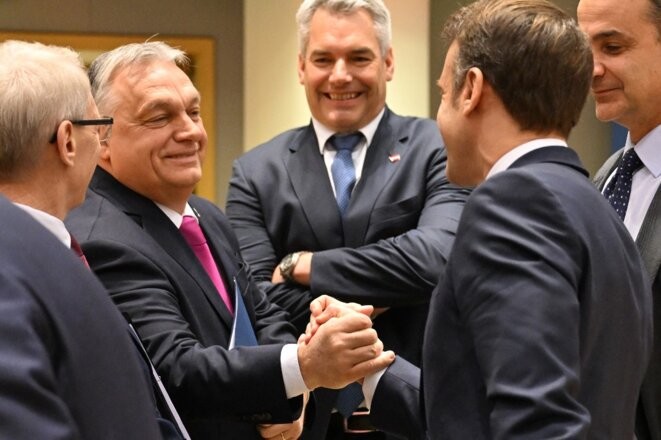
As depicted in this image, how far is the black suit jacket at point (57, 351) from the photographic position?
139cm

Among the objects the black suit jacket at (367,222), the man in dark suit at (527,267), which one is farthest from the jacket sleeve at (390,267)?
the man in dark suit at (527,267)

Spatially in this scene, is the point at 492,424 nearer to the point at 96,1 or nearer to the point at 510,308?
the point at 510,308

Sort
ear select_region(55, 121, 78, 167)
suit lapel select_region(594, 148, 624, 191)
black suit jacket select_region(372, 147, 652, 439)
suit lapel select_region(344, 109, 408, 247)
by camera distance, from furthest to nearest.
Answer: suit lapel select_region(344, 109, 408, 247) < suit lapel select_region(594, 148, 624, 191) < ear select_region(55, 121, 78, 167) < black suit jacket select_region(372, 147, 652, 439)

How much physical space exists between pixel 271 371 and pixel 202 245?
0.45 meters

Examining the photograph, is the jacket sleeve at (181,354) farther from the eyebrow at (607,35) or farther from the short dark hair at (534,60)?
the eyebrow at (607,35)

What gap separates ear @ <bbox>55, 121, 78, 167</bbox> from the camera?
6.64 ft

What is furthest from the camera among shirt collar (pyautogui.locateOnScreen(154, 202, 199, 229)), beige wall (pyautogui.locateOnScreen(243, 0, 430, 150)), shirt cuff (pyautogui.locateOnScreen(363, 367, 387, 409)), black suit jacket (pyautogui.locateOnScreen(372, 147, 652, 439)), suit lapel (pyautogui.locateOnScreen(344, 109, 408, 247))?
beige wall (pyautogui.locateOnScreen(243, 0, 430, 150))

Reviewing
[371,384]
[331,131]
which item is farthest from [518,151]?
[331,131]

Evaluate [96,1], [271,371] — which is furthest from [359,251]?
[96,1]

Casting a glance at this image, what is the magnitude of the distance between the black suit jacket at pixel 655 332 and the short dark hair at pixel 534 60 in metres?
0.74

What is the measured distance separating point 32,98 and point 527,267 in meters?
0.97

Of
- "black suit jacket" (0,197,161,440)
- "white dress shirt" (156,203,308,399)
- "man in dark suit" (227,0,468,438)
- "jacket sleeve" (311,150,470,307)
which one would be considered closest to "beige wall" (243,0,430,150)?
"man in dark suit" (227,0,468,438)

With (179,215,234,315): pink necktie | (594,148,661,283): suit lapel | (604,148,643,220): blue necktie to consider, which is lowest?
(179,215,234,315): pink necktie

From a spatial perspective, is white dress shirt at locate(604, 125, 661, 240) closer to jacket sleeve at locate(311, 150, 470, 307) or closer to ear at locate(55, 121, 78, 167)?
jacket sleeve at locate(311, 150, 470, 307)
